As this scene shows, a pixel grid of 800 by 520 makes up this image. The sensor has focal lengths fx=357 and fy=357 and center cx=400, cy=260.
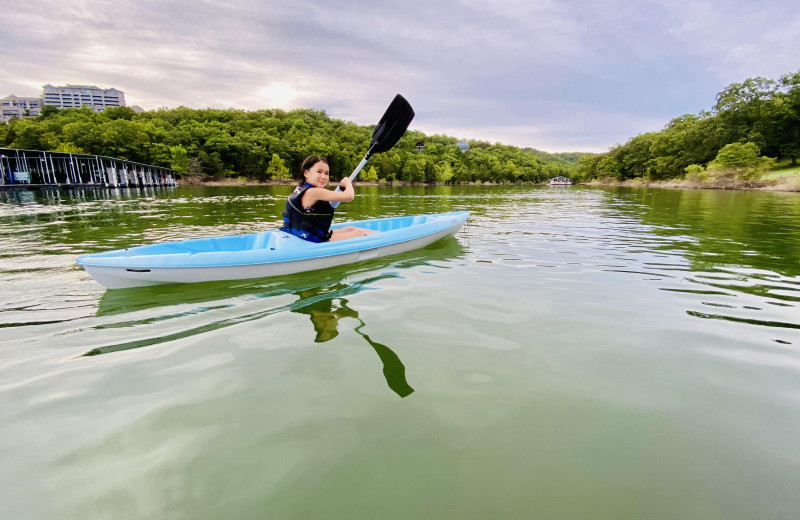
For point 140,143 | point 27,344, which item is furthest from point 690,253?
point 140,143

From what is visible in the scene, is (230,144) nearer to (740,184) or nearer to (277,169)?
(277,169)

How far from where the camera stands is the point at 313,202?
18.3 ft

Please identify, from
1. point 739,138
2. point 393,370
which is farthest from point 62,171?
point 739,138

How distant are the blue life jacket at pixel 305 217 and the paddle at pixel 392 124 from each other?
1352 mm

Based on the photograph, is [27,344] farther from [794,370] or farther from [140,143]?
[140,143]

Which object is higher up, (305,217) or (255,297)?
(305,217)

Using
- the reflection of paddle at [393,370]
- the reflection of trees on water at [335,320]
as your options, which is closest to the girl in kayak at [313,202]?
the reflection of trees on water at [335,320]

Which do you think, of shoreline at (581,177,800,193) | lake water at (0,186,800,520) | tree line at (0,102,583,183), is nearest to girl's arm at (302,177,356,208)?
lake water at (0,186,800,520)

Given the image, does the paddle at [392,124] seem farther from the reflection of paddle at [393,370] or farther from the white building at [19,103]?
the white building at [19,103]

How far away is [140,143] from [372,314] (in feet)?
245

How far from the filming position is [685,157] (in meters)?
58.3

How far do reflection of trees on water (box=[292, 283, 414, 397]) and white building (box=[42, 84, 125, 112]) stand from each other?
730 feet

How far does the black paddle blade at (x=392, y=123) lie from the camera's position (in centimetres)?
712

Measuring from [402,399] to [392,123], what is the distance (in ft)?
19.9
